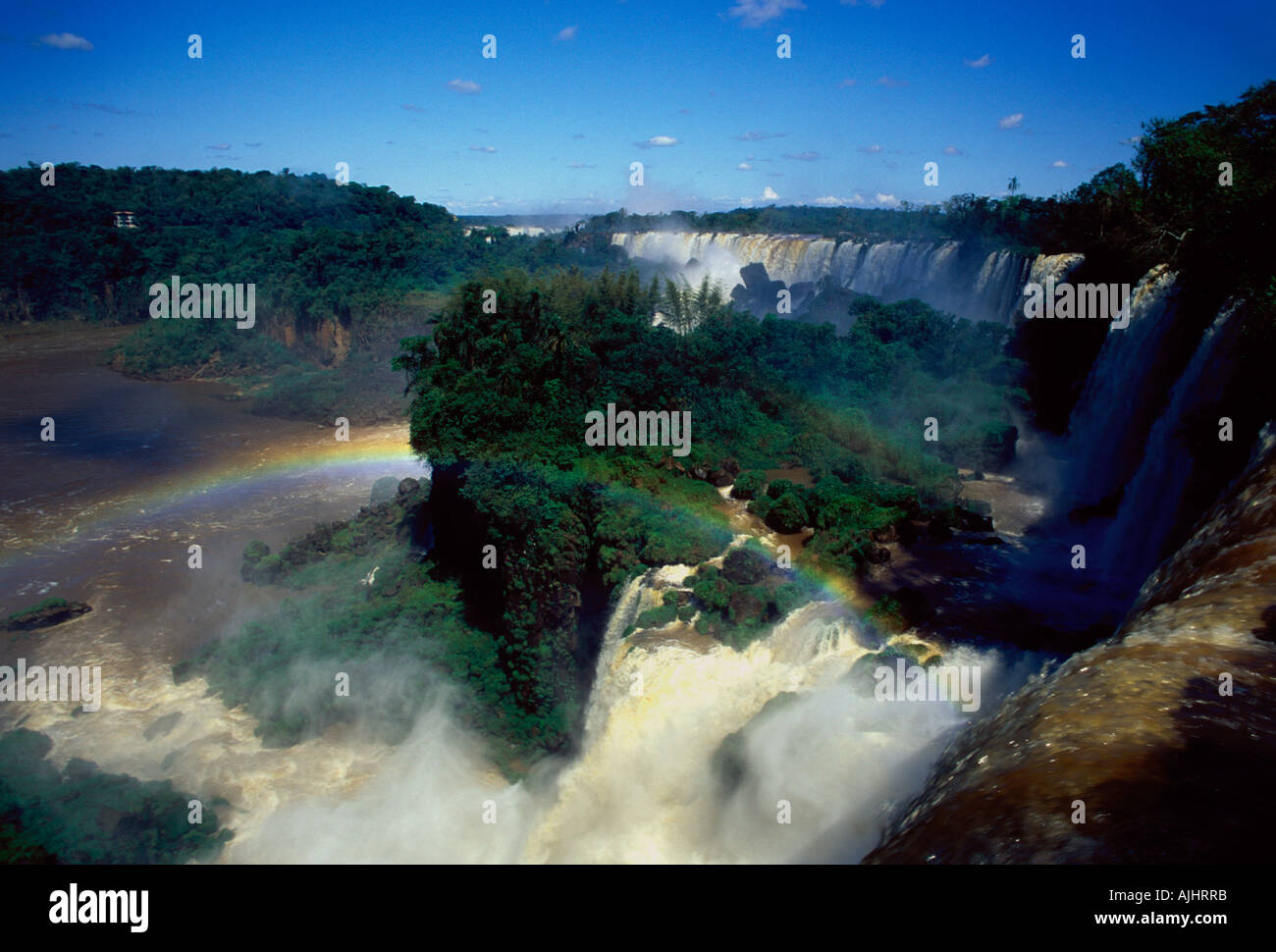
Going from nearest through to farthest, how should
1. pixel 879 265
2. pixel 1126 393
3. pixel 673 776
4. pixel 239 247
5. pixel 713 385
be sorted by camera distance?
pixel 673 776 → pixel 1126 393 → pixel 713 385 → pixel 879 265 → pixel 239 247

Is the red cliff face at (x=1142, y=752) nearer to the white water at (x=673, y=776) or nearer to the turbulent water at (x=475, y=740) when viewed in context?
the turbulent water at (x=475, y=740)

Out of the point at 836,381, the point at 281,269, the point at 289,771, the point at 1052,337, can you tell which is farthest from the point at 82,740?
the point at 281,269

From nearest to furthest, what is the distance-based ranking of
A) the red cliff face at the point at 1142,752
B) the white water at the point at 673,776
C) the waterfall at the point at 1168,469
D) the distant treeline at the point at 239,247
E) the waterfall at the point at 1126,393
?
the red cliff face at the point at 1142,752, the white water at the point at 673,776, the waterfall at the point at 1168,469, the waterfall at the point at 1126,393, the distant treeline at the point at 239,247

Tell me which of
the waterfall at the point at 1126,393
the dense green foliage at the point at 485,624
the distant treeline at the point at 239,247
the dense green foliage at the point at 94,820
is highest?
the distant treeline at the point at 239,247

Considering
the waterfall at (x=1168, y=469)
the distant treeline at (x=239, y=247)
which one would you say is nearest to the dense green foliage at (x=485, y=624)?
the waterfall at (x=1168, y=469)

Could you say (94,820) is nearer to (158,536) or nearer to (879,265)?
(158,536)

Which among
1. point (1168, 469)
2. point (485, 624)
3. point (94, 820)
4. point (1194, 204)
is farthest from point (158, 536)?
point (1194, 204)
